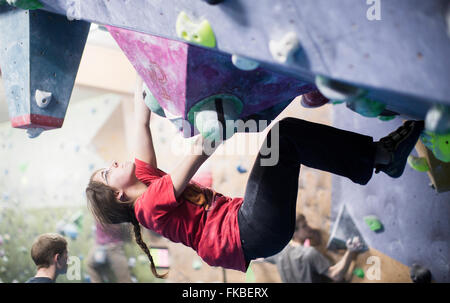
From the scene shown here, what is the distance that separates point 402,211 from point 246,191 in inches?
48.4

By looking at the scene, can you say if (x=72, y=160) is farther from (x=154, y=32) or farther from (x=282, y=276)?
(x=154, y=32)

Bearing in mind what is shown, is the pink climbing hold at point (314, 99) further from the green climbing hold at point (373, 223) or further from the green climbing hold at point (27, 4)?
the green climbing hold at point (373, 223)

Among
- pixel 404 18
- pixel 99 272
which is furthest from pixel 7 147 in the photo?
pixel 404 18

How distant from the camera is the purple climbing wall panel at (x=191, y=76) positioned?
3.53 ft

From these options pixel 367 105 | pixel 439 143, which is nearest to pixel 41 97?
pixel 367 105

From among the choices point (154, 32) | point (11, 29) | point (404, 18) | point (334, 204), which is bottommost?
point (334, 204)

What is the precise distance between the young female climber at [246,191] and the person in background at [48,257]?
27.1 inches

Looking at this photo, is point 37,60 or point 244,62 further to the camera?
point 37,60

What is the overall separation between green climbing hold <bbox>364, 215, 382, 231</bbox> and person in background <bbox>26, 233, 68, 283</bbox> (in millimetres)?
1557

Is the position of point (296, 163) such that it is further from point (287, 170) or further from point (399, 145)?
point (399, 145)

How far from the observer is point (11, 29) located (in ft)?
4.78

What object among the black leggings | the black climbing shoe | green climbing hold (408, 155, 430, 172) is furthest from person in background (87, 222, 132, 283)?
the black climbing shoe

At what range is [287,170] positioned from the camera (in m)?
1.30
